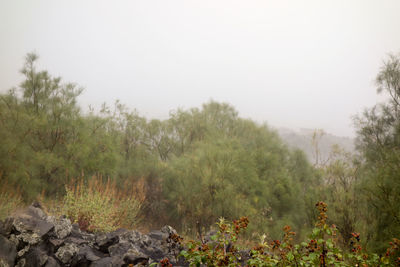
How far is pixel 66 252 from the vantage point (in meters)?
5.64

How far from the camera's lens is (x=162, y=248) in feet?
20.9

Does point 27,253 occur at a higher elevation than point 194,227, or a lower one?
higher

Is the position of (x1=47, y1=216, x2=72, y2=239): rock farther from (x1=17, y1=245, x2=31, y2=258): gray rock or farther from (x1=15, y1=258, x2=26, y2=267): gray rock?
(x1=15, y1=258, x2=26, y2=267): gray rock

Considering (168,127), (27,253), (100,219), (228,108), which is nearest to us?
(27,253)

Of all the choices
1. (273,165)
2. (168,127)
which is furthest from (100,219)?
(168,127)

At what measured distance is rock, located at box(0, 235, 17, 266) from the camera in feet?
16.4

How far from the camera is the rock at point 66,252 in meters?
5.56

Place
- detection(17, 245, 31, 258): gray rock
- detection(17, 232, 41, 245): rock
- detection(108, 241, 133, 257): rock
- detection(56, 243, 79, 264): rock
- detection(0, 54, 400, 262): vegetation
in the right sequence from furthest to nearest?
detection(0, 54, 400, 262): vegetation, detection(108, 241, 133, 257): rock, detection(56, 243, 79, 264): rock, detection(17, 232, 41, 245): rock, detection(17, 245, 31, 258): gray rock

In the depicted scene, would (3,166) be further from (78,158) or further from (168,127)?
(168,127)

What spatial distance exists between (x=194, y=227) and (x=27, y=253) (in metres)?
8.01

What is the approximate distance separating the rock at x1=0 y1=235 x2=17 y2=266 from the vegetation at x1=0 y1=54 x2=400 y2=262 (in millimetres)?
2057

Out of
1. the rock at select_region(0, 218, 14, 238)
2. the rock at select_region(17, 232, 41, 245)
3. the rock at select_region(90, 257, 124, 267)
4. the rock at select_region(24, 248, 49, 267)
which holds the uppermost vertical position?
the rock at select_region(0, 218, 14, 238)

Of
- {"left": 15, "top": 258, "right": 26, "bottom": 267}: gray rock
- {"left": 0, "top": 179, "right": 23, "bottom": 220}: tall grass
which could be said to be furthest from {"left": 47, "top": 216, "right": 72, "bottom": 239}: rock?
{"left": 0, "top": 179, "right": 23, "bottom": 220}: tall grass

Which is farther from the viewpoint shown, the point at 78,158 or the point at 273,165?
the point at 273,165
